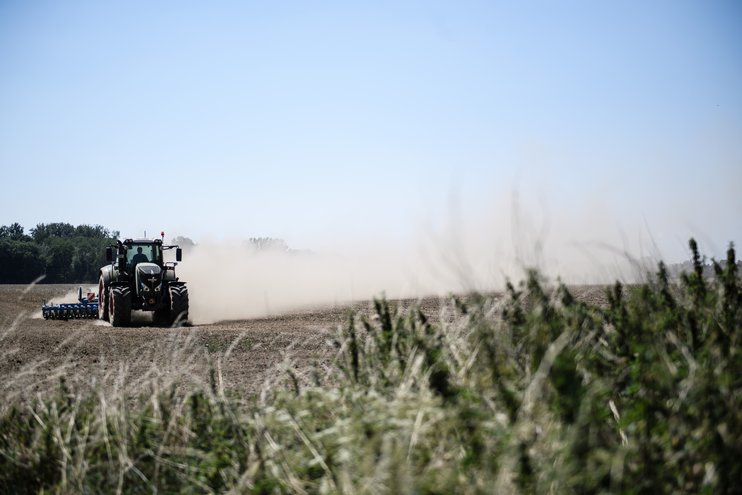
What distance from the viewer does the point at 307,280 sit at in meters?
41.2

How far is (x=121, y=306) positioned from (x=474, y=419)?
17.9 meters

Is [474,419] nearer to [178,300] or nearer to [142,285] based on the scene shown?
[178,300]

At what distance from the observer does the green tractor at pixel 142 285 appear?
64.0 feet

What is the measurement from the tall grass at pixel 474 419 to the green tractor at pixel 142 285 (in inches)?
561

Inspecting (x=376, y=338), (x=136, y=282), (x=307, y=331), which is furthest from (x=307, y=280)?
(x=376, y=338)

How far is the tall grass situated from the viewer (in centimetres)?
298

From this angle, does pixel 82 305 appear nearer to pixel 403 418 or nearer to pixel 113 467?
pixel 113 467

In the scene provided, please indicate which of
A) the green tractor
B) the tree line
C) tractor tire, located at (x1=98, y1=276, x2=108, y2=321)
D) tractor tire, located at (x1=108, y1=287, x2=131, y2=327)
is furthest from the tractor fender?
the tree line

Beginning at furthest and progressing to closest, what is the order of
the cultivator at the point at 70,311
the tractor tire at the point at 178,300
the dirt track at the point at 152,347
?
the cultivator at the point at 70,311 → the tractor tire at the point at 178,300 → the dirt track at the point at 152,347

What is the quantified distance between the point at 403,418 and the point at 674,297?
10.2 feet

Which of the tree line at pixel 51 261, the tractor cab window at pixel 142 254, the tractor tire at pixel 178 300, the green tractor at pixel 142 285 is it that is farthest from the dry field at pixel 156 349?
the tree line at pixel 51 261

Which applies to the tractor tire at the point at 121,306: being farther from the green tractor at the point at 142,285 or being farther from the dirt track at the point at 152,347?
the dirt track at the point at 152,347

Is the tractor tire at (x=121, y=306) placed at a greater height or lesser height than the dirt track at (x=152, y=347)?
greater

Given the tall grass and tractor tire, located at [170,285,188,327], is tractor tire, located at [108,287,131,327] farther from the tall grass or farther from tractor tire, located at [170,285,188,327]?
the tall grass
